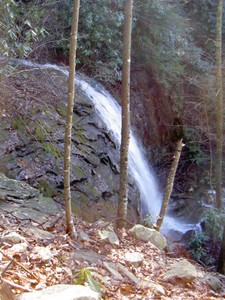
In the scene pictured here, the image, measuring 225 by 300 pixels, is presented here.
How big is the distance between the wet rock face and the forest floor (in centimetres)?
156

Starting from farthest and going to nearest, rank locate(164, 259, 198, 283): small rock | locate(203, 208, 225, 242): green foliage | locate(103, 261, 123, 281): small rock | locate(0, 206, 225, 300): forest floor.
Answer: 1. locate(203, 208, 225, 242): green foliage
2. locate(164, 259, 198, 283): small rock
3. locate(103, 261, 123, 281): small rock
4. locate(0, 206, 225, 300): forest floor

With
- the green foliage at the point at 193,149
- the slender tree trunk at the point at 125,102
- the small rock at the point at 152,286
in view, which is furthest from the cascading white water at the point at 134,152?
the small rock at the point at 152,286

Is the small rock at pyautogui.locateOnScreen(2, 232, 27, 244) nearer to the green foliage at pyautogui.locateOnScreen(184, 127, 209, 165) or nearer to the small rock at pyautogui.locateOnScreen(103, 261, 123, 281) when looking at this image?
the small rock at pyautogui.locateOnScreen(103, 261, 123, 281)

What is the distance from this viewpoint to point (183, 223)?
12.6 meters

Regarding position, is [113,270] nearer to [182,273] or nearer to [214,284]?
[182,273]

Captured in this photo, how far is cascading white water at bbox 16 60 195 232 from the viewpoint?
36.8 ft

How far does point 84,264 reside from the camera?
4.93 metres

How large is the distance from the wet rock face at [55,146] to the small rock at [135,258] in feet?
7.65

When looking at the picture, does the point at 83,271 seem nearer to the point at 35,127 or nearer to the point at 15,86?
the point at 35,127

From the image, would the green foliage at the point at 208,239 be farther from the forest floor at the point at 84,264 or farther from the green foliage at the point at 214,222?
the forest floor at the point at 84,264

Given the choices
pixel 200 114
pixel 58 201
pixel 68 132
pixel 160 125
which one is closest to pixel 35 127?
pixel 58 201

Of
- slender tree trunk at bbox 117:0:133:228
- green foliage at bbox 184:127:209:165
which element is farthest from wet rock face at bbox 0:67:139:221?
green foliage at bbox 184:127:209:165

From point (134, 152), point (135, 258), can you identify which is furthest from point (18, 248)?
point (134, 152)

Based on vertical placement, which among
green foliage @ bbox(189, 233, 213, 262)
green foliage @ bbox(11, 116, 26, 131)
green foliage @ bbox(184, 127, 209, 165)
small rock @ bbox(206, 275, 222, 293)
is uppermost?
green foliage @ bbox(11, 116, 26, 131)
